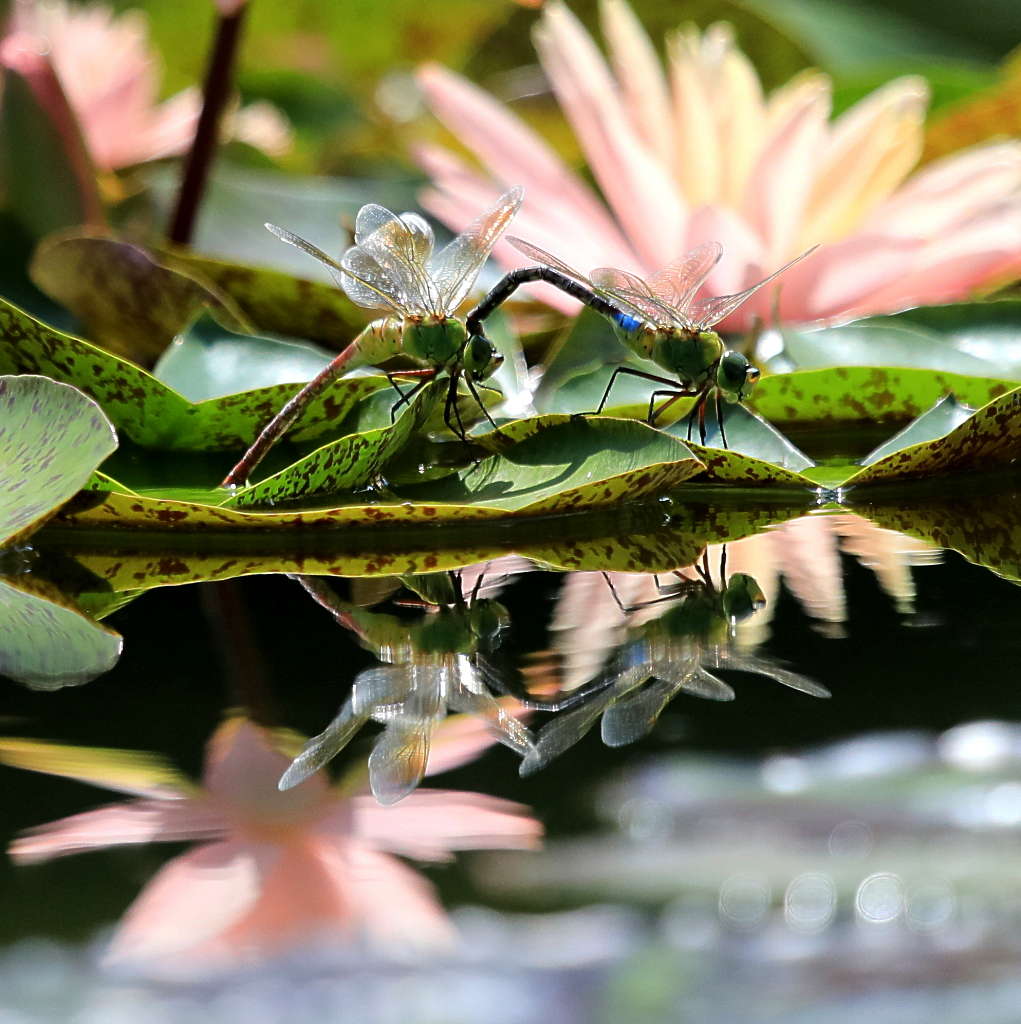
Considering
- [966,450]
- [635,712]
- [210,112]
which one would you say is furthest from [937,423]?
[210,112]

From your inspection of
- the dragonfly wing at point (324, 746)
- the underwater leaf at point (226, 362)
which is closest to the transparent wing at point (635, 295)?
the underwater leaf at point (226, 362)

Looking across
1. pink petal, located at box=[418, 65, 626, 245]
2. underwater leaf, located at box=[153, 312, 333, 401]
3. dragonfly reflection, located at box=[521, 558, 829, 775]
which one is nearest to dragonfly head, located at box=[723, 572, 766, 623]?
dragonfly reflection, located at box=[521, 558, 829, 775]

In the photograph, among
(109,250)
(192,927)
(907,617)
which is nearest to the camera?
(192,927)

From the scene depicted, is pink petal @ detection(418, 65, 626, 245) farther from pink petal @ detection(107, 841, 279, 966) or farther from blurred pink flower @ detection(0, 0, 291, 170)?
pink petal @ detection(107, 841, 279, 966)

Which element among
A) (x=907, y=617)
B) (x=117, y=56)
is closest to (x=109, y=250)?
(x=907, y=617)

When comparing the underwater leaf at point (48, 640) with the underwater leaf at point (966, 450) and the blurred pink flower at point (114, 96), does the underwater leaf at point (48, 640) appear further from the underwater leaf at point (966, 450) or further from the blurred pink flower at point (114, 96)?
the blurred pink flower at point (114, 96)

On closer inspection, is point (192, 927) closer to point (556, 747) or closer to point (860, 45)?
point (556, 747)
